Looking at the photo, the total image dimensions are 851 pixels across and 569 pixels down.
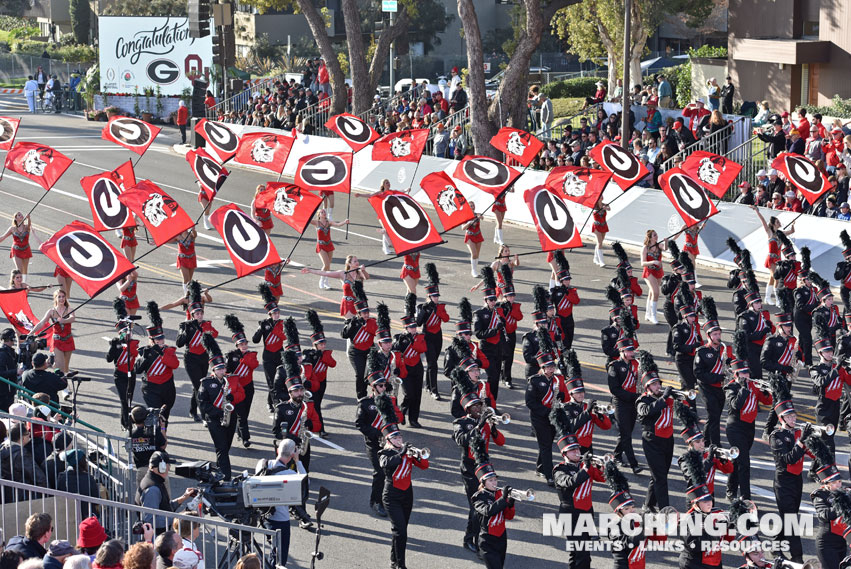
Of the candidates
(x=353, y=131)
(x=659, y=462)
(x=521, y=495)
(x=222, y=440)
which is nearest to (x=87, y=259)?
(x=222, y=440)

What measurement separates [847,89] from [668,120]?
702 cm

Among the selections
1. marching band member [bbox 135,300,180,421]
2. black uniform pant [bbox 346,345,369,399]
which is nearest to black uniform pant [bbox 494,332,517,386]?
black uniform pant [bbox 346,345,369,399]

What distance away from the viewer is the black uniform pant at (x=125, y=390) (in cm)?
1533

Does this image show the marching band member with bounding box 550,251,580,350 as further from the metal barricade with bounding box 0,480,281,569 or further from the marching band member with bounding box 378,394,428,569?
the metal barricade with bounding box 0,480,281,569

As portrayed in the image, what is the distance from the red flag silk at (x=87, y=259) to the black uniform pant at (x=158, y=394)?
1356mm

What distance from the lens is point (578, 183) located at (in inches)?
820

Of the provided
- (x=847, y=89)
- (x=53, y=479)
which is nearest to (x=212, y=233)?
(x=53, y=479)

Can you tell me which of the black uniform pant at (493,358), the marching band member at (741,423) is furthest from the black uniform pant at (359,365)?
the marching band member at (741,423)

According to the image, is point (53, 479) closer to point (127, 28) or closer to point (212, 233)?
point (212, 233)

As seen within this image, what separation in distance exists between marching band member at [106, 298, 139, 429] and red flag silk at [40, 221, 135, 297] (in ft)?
2.17

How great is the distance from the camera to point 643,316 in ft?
66.7

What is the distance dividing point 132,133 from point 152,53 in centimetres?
2143

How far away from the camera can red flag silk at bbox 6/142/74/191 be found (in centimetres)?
2044

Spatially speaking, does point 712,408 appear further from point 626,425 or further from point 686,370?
point 686,370
